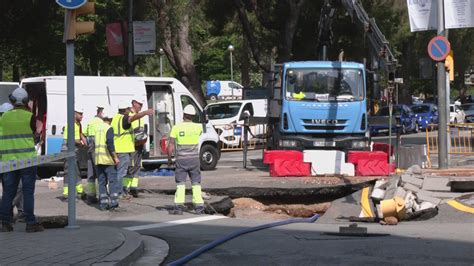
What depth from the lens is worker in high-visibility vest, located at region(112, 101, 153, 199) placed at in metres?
12.8

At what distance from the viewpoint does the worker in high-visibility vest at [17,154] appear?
30.8 ft

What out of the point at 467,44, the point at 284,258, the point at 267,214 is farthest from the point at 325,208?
the point at 467,44

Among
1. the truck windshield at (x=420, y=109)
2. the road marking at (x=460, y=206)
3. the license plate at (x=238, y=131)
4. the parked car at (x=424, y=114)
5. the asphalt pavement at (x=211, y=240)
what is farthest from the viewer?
the truck windshield at (x=420, y=109)

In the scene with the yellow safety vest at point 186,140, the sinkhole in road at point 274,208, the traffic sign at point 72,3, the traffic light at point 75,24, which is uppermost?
the traffic sign at point 72,3

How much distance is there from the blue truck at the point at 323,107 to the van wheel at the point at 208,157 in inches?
107

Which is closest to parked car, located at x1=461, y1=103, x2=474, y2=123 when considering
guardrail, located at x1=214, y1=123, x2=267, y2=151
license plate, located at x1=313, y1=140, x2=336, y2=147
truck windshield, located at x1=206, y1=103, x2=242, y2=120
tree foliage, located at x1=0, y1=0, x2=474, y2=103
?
tree foliage, located at x1=0, y1=0, x2=474, y2=103

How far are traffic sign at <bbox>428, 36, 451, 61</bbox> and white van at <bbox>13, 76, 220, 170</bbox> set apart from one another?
6385mm

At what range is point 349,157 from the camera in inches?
664

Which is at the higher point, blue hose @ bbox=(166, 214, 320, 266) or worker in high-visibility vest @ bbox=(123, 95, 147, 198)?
worker in high-visibility vest @ bbox=(123, 95, 147, 198)

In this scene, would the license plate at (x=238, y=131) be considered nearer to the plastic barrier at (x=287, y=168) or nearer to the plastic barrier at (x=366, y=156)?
the plastic barrier at (x=287, y=168)

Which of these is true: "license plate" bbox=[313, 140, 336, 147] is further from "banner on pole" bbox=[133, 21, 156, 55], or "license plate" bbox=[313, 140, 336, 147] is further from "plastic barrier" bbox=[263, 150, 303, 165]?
"banner on pole" bbox=[133, 21, 156, 55]

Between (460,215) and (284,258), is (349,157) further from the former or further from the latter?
(284,258)

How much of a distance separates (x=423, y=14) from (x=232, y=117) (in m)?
11.2

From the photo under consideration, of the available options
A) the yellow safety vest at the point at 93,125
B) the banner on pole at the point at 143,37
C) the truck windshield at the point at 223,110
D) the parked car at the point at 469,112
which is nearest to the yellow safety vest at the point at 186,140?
the yellow safety vest at the point at 93,125
